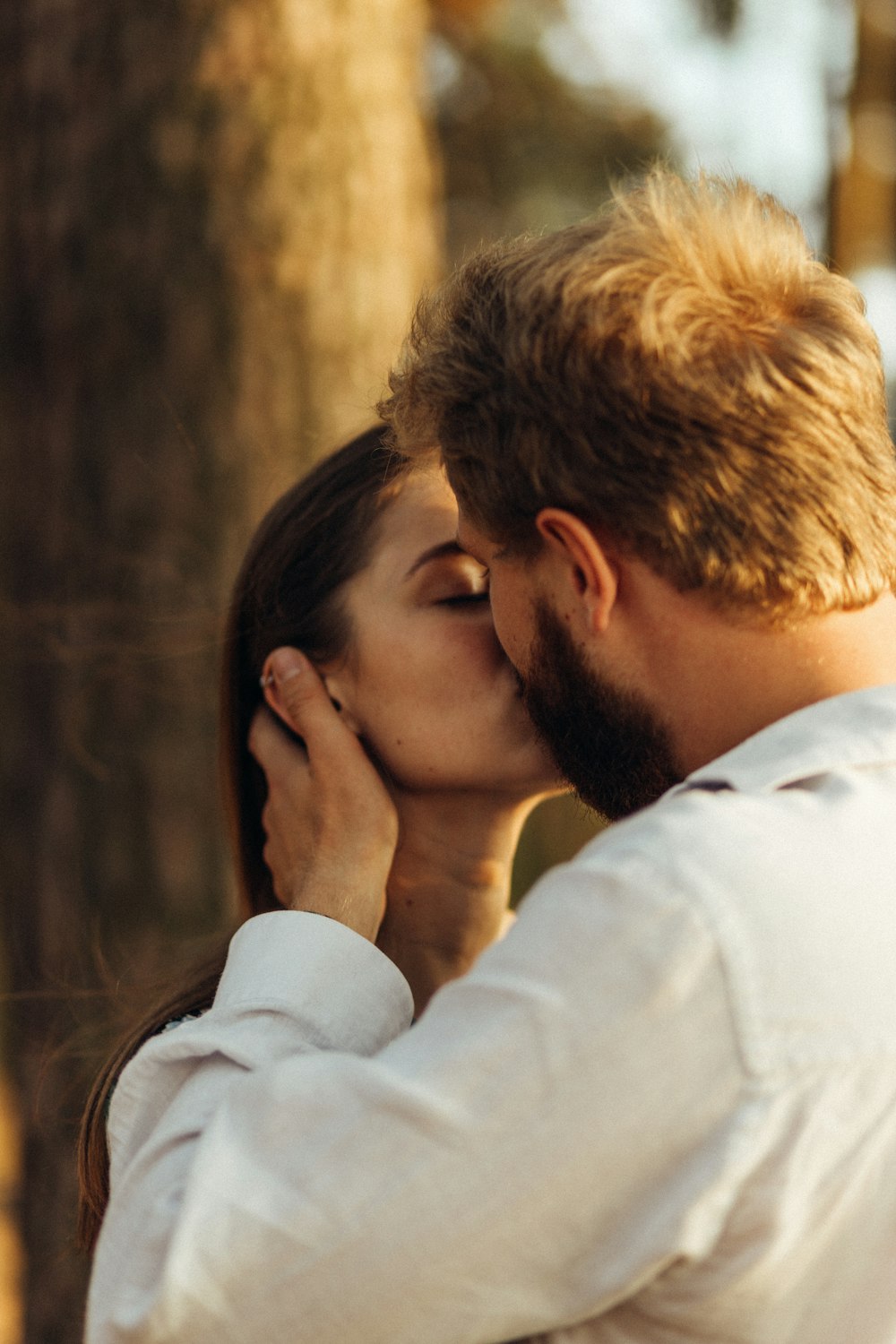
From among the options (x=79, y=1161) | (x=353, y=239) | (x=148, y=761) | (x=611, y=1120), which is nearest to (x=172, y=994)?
(x=79, y=1161)

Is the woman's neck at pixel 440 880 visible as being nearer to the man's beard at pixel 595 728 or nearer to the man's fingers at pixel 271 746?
the man's fingers at pixel 271 746

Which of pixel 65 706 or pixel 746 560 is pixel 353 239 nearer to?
pixel 65 706

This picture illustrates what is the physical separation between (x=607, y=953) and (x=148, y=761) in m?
2.11

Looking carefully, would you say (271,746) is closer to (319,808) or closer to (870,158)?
(319,808)

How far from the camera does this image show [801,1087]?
1.22m

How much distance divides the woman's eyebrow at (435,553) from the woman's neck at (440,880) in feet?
1.34

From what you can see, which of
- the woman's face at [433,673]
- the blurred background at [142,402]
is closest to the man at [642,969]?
the woman's face at [433,673]

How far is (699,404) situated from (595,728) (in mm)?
444

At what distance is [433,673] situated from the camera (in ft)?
7.45

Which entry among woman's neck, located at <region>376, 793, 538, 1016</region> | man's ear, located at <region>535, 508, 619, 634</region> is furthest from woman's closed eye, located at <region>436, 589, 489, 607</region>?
man's ear, located at <region>535, 508, 619, 634</region>

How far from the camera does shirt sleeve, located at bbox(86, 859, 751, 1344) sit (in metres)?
1.19

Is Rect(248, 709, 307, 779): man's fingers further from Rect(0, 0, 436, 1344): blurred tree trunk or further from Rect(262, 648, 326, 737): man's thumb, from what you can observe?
Rect(0, 0, 436, 1344): blurred tree trunk

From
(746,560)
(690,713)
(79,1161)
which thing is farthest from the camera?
(79,1161)

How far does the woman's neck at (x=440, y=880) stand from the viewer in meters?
2.38
